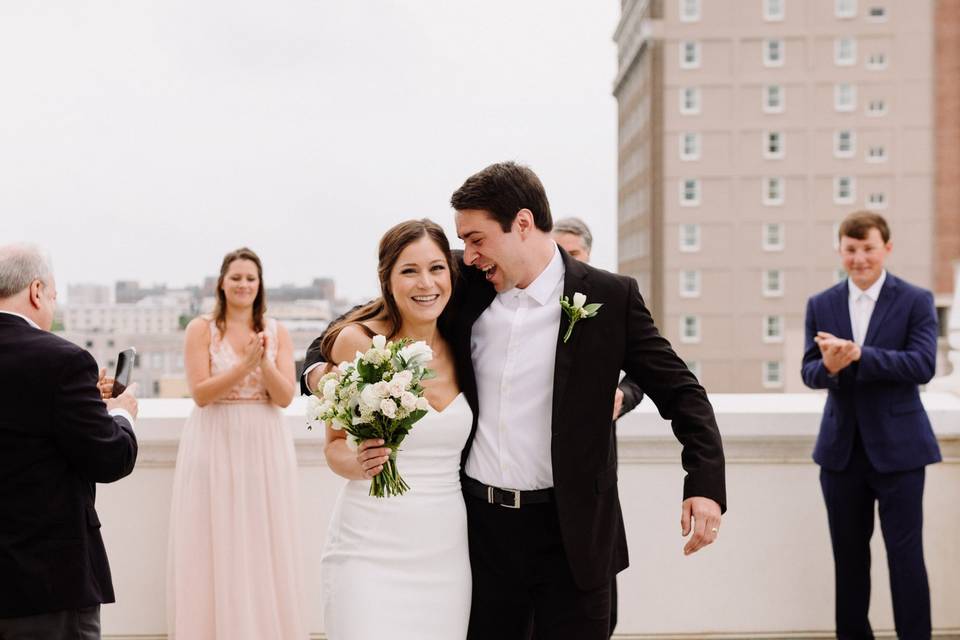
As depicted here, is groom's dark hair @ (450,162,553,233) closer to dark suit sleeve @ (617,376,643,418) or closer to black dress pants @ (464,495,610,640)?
black dress pants @ (464,495,610,640)

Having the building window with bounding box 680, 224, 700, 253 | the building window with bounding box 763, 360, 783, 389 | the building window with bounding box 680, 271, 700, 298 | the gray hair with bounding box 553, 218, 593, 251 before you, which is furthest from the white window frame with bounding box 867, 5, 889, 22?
the gray hair with bounding box 553, 218, 593, 251

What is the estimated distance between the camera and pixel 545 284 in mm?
2777

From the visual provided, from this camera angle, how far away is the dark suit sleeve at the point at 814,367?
4203 millimetres

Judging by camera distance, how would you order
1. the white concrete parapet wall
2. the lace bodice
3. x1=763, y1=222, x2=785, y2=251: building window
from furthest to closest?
1. x1=763, y1=222, x2=785, y2=251: building window
2. the white concrete parapet wall
3. the lace bodice

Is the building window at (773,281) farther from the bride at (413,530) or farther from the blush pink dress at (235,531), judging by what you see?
the bride at (413,530)

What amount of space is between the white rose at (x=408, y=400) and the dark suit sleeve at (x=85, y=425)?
88 cm

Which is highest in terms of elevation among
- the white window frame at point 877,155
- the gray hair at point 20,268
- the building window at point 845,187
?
the white window frame at point 877,155

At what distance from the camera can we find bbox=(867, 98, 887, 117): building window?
227ft

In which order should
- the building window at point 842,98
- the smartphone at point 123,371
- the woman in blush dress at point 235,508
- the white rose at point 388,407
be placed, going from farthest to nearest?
1. the building window at point 842,98
2. the woman in blush dress at point 235,508
3. the smartphone at point 123,371
4. the white rose at point 388,407

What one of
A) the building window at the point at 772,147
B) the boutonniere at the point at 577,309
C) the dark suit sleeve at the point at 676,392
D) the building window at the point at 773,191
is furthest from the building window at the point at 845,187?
the boutonniere at the point at 577,309

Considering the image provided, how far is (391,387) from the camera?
240 centimetres

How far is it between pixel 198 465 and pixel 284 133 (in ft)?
315

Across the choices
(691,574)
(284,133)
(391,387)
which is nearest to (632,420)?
(691,574)

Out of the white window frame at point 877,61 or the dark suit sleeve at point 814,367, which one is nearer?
the dark suit sleeve at point 814,367
